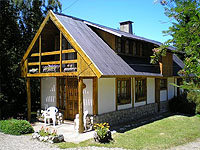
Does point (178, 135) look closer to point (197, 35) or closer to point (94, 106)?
point (94, 106)

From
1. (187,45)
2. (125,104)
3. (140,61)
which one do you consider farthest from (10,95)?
(187,45)

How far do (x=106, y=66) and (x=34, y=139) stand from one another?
13.9 ft

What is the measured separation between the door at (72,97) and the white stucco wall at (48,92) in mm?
1232

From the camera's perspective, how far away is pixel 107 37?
12.5 meters

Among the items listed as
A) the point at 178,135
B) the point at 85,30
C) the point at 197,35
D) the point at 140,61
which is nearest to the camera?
the point at 197,35

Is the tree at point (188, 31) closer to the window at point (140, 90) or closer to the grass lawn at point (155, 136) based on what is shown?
the grass lawn at point (155, 136)

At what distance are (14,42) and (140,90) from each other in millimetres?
9629

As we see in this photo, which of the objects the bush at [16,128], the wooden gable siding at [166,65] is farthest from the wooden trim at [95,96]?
the wooden gable siding at [166,65]

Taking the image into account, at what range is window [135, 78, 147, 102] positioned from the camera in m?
13.6

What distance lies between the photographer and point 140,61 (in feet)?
45.4

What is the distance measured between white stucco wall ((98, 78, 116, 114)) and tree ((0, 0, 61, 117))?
16.5ft

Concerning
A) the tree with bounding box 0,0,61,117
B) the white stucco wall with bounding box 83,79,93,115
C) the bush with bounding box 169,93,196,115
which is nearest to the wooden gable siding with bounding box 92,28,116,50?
the white stucco wall with bounding box 83,79,93,115

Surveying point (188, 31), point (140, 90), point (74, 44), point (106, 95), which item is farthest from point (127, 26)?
point (188, 31)

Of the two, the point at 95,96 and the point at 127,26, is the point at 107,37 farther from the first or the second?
the point at 127,26
